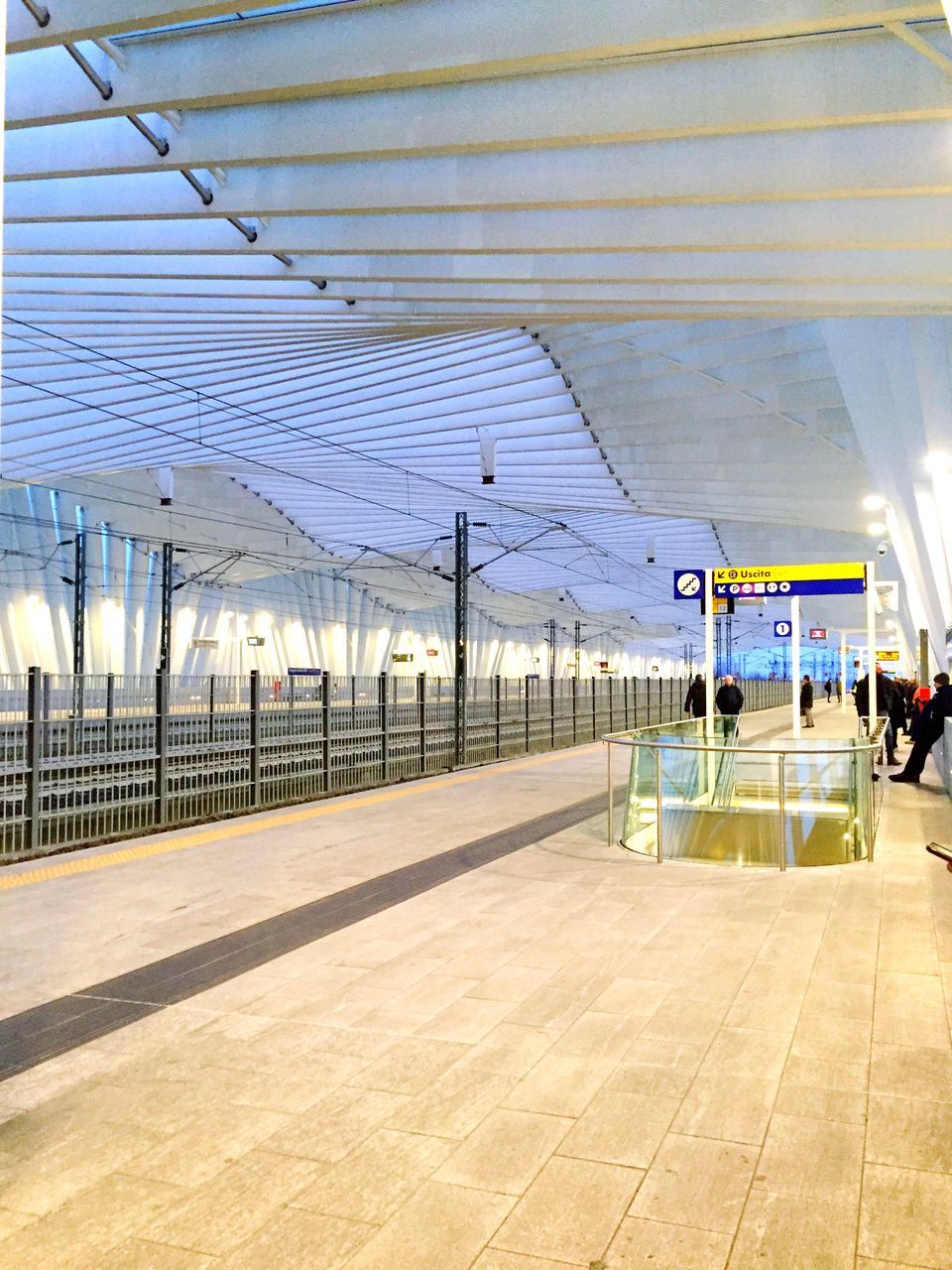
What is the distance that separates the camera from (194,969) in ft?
17.5

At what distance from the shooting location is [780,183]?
815cm

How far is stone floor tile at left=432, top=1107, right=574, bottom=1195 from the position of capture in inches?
120

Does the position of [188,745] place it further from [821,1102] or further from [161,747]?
[821,1102]

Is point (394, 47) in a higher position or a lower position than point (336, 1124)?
higher

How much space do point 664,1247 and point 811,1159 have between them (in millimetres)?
740

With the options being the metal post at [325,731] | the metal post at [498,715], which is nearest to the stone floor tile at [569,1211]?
the metal post at [325,731]

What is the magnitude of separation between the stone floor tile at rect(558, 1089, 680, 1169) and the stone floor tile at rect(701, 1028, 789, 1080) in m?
0.40

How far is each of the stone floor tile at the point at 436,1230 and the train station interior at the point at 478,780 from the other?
20 mm

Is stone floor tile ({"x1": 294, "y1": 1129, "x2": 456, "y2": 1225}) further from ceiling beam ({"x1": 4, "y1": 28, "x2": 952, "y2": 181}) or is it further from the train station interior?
ceiling beam ({"x1": 4, "y1": 28, "x2": 952, "y2": 181})

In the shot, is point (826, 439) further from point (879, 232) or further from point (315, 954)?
point (315, 954)

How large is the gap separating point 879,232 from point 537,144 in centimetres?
315

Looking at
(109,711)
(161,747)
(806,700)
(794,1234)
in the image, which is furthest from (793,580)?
(806,700)

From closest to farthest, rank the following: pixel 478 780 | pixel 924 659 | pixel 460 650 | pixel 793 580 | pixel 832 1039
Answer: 1. pixel 832 1039
2. pixel 793 580
3. pixel 478 780
4. pixel 460 650
5. pixel 924 659

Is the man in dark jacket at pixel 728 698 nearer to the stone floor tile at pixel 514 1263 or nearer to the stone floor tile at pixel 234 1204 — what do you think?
the stone floor tile at pixel 234 1204
